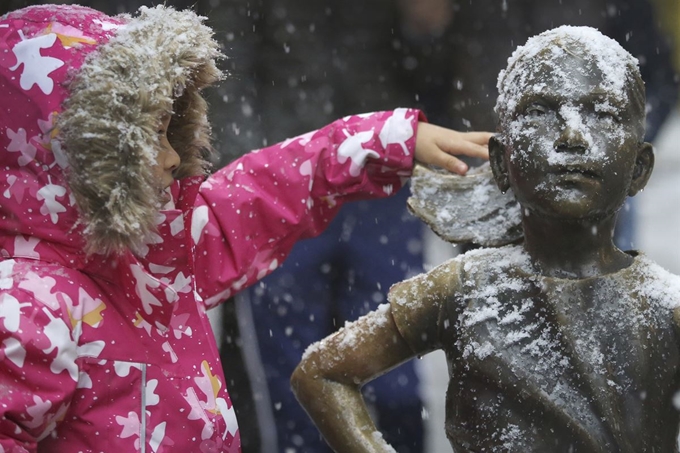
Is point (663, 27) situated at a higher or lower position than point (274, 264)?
higher

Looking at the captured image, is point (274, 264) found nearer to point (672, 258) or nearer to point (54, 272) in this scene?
point (54, 272)

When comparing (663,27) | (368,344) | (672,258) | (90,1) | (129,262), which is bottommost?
(672,258)

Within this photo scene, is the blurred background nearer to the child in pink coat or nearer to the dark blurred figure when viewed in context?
the dark blurred figure

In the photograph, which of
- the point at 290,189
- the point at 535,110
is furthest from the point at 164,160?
the point at 535,110

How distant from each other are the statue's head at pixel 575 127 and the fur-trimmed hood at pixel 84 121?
658 mm

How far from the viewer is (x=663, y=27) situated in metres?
3.06

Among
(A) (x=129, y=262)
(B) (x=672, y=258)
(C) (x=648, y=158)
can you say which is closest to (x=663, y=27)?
(B) (x=672, y=258)

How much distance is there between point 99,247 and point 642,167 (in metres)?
0.99

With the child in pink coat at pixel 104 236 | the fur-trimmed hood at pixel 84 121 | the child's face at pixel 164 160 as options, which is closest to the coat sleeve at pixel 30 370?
the child in pink coat at pixel 104 236

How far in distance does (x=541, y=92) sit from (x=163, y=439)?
97cm

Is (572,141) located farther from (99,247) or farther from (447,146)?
(99,247)

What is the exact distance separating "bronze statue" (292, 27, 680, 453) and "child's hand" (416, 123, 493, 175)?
0.24 metres

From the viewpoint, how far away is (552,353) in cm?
190

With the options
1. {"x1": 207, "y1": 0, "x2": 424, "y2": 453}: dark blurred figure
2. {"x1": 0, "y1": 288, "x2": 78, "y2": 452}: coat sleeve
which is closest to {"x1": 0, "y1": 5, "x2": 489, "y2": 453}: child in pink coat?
{"x1": 0, "y1": 288, "x2": 78, "y2": 452}: coat sleeve
